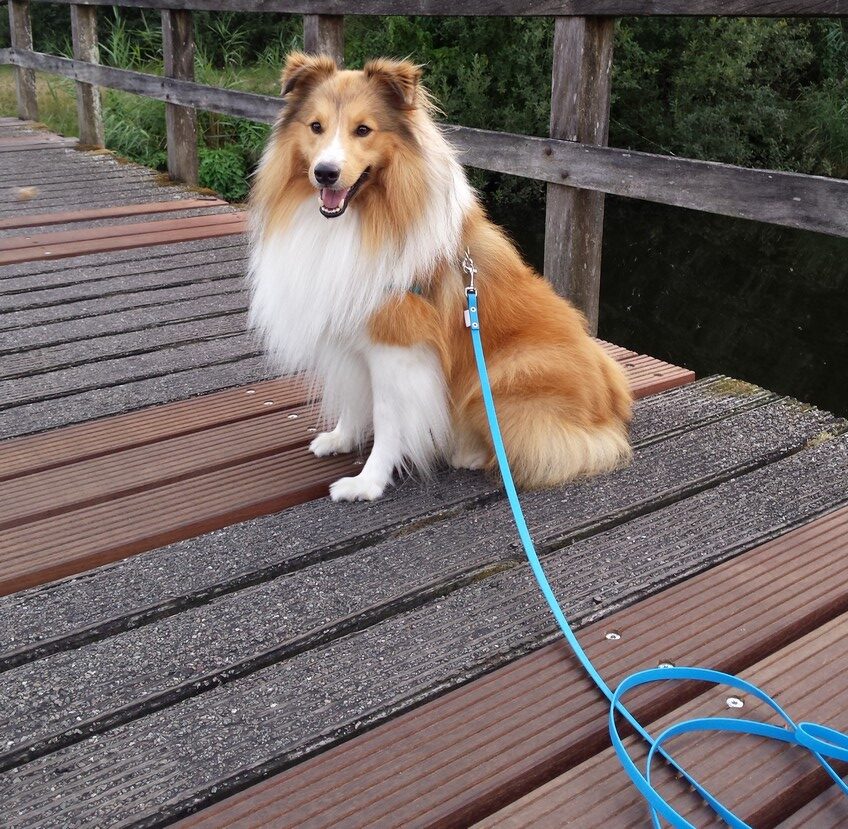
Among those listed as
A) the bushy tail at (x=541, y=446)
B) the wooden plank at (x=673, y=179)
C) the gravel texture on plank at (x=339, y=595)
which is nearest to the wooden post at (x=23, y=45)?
the wooden plank at (x=673, y=179)

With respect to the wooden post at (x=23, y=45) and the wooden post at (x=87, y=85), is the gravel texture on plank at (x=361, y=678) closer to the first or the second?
the wooden post at (x=87, y=85)

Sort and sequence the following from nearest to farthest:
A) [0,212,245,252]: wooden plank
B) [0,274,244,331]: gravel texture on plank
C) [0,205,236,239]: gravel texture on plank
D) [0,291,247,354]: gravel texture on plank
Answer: [0,291,247,354]: gravel texture on plank → [0,274,244,331]: gravel texture on plank → [0,212,245,252]: wooden plank → [0,205,236,239]: gravel texture on plank

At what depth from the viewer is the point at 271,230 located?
2469 mm

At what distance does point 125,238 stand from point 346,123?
9.20ft

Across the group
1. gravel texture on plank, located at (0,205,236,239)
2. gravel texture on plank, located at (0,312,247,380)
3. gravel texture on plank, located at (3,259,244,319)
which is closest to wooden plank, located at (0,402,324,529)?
gravel texture on plank, located at (0,312,247,380)

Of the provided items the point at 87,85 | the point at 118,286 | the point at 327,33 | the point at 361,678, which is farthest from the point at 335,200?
the point at 87,85

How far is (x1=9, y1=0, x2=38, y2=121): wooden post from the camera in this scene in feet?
28.8

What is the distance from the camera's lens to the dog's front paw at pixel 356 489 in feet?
7.52

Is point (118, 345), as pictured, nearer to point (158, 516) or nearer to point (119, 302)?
point (119, 302)

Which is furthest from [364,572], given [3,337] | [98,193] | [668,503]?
[98,193]

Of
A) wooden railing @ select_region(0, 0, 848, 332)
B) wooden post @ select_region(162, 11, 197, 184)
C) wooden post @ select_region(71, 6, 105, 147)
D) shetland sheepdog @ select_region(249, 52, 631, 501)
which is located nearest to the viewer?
shetland sheepdog @ select_region(249, 52, 631, 501)

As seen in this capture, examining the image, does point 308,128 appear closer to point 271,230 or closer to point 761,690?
point 271,230

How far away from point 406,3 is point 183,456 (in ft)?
7.76

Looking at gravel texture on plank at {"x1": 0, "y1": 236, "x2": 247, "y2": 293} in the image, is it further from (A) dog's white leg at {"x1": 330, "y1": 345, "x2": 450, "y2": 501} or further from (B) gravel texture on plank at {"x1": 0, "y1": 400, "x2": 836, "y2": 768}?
(B) gravel texture on plank at {"x1": 0, "y1": 400, "x2": 836, "y2": 768}
